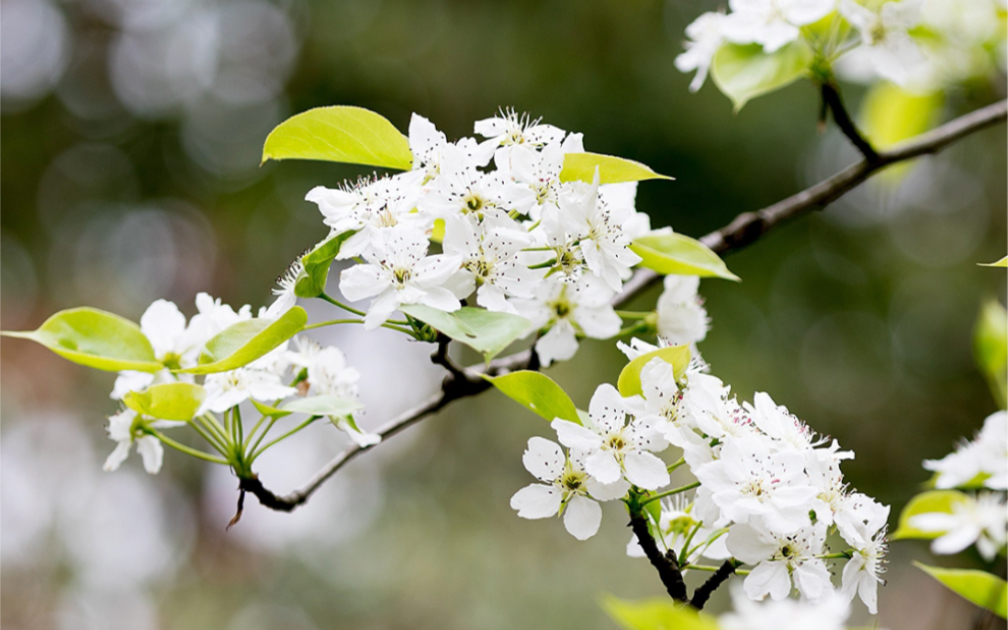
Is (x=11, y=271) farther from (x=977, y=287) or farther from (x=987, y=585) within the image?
(x=977, y=287)

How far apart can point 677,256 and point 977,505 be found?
1.31ft

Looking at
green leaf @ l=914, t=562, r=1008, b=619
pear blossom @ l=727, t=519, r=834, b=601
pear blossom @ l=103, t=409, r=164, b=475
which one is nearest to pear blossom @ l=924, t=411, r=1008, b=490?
green leaf @ l=914, t=562, r=1008, b=619

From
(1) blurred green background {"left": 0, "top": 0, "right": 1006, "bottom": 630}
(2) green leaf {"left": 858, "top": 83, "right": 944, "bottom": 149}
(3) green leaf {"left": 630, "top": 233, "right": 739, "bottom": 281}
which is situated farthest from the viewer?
(1) blurred green background {"left": 0, "top": 0, "right": 1006, "bottom": 630}

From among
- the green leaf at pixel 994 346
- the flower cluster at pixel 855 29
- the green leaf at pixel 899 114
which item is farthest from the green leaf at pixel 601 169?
the green leaf at pixel 899 114

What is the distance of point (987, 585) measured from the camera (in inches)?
27.3

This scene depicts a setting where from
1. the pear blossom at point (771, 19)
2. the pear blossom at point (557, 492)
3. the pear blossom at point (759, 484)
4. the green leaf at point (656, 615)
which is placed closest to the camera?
the green leaf at point (656, 615)

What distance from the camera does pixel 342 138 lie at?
705 millimetres

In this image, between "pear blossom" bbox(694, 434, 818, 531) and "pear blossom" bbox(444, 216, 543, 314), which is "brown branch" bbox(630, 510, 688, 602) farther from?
"pear blossom" bbox(444, 216, 543, 314)

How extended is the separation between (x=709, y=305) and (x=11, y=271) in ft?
13.0

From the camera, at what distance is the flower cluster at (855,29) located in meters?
1.03

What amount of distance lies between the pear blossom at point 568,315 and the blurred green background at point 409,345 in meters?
2.34

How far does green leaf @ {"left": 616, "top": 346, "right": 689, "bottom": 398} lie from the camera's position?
25.3 inches

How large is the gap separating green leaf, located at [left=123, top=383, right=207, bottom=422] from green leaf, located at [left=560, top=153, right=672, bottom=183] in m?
0.41

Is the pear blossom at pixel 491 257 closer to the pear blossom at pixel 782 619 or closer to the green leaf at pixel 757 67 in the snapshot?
the pear blossom at pixel 782 619
